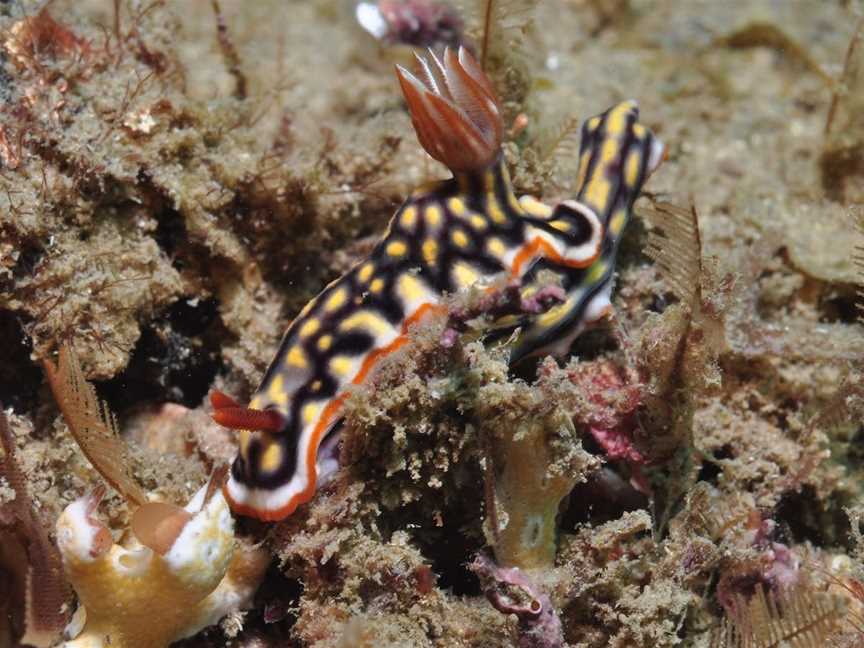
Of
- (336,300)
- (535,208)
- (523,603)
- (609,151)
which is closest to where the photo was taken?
(523,603)

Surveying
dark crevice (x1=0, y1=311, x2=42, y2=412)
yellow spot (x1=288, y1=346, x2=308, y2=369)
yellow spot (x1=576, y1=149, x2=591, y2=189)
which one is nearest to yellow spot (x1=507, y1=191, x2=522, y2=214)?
yellow spot (x1=576, y1=149, x2=591, y2=189)

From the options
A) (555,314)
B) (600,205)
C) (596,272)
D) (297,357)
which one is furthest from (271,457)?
(600,205)

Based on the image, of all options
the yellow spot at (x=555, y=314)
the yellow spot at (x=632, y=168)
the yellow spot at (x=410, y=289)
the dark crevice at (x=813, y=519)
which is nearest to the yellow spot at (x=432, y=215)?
the yellow spot at (x=410, y=289)

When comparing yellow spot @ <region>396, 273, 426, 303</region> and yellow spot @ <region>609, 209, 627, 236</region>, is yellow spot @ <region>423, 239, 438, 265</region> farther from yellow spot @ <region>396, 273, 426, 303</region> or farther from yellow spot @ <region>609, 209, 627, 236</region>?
yellow spot @ <region>609, 209, 627, 236</region>

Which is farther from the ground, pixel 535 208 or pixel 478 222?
pixel 478 222

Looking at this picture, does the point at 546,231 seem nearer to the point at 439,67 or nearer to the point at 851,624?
the point at 439,67

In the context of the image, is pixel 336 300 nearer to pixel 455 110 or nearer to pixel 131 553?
pixel 455 110
